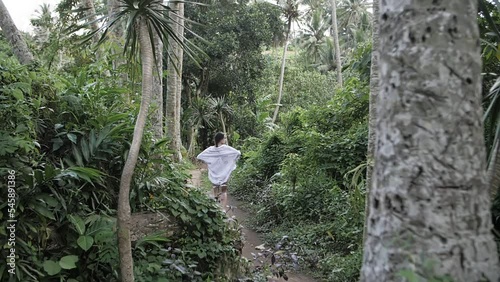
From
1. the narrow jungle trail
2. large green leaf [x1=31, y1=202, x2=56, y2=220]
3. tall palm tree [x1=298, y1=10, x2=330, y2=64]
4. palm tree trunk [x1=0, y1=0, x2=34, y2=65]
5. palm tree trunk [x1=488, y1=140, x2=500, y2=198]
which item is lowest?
the narrow jungle trail

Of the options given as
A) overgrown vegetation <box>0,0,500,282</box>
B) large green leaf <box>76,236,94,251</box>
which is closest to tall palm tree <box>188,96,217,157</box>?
overgrown vegetation <box>0,0,500,282</box>

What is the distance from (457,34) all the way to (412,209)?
61cm

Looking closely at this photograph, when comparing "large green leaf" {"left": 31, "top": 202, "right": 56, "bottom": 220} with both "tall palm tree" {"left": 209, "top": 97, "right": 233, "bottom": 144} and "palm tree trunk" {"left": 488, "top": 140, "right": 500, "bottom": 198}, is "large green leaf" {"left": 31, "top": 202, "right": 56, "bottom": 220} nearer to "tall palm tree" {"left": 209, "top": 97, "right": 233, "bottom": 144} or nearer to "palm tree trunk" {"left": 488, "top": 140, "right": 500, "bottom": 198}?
"palm tree trunk" {"left": 488, "top": 140, "right": 500, "bottom": 198}

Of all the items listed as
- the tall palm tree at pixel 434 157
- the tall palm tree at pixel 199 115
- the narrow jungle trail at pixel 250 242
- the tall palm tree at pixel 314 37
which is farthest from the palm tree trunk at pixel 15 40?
the tall palm tree at pixel 314 37

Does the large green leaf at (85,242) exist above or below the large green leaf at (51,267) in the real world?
above

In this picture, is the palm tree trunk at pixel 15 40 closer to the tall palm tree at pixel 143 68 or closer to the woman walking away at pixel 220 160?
the tall palm tree at pixel 143 68

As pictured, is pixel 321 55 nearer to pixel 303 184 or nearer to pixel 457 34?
pixel 303 184

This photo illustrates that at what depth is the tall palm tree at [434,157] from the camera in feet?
4.26

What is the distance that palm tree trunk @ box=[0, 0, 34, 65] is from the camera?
5.30 meters

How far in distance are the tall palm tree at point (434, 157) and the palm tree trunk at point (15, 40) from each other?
5.17 metres

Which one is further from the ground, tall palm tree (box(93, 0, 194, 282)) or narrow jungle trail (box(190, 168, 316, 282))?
tall palm tree (box(93, 0, 194, 282))

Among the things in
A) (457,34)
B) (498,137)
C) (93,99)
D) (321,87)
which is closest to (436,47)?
(457,34)

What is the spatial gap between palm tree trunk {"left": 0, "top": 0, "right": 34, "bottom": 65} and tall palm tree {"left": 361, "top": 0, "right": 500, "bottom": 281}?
5.17 m

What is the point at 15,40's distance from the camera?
17.5 feet
